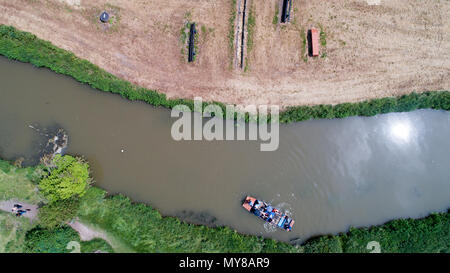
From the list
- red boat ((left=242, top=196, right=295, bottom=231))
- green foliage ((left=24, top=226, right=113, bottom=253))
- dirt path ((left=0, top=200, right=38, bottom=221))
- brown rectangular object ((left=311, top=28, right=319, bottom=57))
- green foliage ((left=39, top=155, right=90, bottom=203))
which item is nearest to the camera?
green foliage ((left=39, top=155, right=90, bottom=203))

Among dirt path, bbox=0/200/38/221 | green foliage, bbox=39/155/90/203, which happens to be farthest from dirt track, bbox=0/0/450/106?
dirt path, bbox=0/200/38/221

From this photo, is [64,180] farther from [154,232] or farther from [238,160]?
[238,160]

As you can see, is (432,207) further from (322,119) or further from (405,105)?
(322,119)

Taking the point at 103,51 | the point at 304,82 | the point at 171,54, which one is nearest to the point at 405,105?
the point at 304,82

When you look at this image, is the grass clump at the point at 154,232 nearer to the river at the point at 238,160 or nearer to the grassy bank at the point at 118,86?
the river at the point at 238,160

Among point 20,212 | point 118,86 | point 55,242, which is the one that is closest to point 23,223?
point 20,212

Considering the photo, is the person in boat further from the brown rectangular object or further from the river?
the brown rectangular object
